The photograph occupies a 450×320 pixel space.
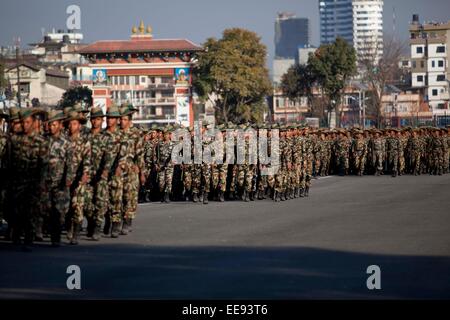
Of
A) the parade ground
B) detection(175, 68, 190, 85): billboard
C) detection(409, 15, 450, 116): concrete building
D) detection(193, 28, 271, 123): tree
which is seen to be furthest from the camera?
detection(409, 15, 450, 116): concrete building

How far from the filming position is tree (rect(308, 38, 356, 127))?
8862cm

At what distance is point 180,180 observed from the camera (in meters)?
28.5

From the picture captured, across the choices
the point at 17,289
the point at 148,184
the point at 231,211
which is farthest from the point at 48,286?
the point at 148,184

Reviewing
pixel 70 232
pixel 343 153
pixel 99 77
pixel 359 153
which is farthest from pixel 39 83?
pixel 70 232

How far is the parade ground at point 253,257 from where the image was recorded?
12.7 metres

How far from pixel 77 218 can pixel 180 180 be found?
11.3 m

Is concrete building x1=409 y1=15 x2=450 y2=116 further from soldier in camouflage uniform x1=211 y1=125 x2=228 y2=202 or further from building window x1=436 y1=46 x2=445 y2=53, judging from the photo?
soldier in camouflage uniform x1=211 y1=125 x2=228 y2=202

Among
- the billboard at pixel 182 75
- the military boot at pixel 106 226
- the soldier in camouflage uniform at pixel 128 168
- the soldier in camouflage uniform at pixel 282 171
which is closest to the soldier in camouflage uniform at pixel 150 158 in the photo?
the soldier in camouflage uniform at pixel 282 171

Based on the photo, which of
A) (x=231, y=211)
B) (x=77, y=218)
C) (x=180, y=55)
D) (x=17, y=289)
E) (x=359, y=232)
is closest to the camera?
(x=17, y=289)

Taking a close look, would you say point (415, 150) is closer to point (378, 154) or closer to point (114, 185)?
point (378, 154)

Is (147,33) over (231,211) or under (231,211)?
over

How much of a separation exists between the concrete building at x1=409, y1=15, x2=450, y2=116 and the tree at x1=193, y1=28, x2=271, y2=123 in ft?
122

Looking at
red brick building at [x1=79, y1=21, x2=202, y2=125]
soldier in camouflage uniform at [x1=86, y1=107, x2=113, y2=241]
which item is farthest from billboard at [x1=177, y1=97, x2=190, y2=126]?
soldier in camouflage uniform at [x1=86, y1=107, x2=113, y2=241]
